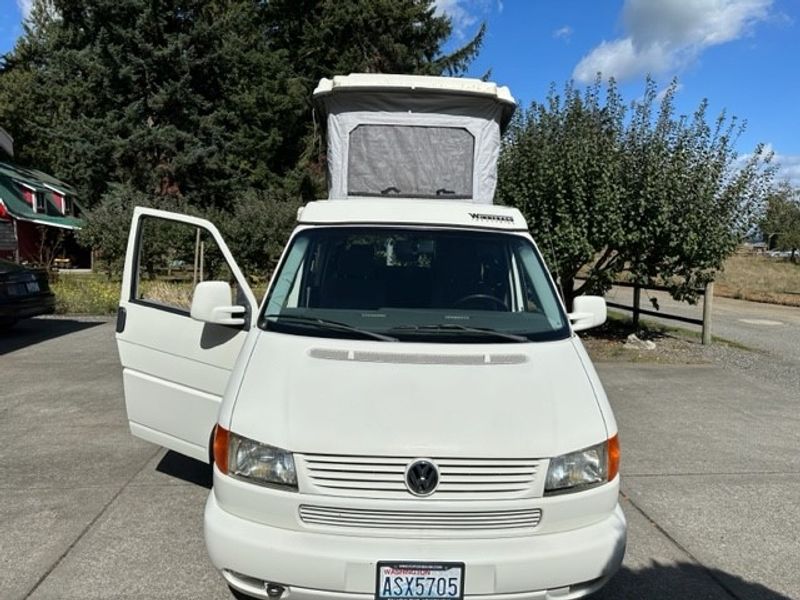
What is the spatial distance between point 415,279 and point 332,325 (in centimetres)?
75

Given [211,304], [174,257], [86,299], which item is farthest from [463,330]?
[174,257]

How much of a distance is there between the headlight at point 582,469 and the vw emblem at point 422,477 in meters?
0.47

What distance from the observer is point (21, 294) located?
11.3m

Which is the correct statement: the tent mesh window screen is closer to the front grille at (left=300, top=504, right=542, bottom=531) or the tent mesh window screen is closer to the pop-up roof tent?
the pop-up roof tent

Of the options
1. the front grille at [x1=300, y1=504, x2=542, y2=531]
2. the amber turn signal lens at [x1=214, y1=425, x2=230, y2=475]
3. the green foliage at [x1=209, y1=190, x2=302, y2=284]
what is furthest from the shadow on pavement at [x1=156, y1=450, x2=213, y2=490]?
the green foliage at [x1=209, y1=190, x2=302, y2=284]

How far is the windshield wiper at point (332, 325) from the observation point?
3406 mm

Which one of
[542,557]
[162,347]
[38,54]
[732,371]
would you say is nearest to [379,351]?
[542,557]

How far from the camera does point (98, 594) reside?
138 inches

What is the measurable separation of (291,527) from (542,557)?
3.29 feet

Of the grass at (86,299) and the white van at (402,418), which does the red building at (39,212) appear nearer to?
the grass at (86,299)

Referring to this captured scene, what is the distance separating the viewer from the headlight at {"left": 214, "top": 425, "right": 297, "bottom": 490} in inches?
111

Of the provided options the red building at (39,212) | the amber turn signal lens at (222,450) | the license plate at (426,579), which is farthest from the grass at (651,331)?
the red building at (39,212)

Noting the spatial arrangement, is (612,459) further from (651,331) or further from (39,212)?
(39,212)

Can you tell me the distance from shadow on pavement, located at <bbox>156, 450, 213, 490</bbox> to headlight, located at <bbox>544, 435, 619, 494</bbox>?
2985mm
